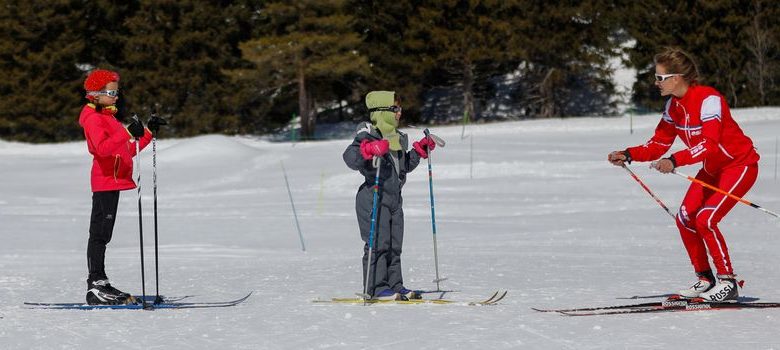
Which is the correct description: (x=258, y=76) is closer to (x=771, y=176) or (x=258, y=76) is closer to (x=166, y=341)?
(x=771, y=176)

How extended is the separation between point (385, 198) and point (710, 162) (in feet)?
8.12

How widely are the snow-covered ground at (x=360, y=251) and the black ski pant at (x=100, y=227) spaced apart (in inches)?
20.2

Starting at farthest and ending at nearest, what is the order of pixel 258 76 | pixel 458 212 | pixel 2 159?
pixel 258 76, pixel 2 159, pixel 458 212

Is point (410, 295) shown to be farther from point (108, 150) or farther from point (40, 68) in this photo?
point (40, 68)

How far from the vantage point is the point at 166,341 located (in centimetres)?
698

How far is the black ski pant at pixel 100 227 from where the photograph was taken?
8406mm

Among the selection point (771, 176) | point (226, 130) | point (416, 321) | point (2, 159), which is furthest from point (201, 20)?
point (416, 321)

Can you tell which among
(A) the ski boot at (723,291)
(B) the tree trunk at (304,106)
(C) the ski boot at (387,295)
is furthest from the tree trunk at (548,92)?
(A) the ski boot at (723,291)

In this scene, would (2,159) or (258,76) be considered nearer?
(2,159)

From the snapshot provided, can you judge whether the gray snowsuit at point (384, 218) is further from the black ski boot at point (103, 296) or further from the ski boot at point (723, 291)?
the ski boot at point (723, 291)

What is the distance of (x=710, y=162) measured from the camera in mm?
7898

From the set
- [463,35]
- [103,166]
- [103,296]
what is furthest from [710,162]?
[463,35]

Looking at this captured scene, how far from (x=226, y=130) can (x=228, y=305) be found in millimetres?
37108

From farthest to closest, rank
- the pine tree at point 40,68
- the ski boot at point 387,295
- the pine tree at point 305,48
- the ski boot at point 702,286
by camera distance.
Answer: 1. the pine tree at point 40,68
2. the pine tree at point 305,48
3. the ski boot at point 387,295
4. the ski boot at point 702,286
